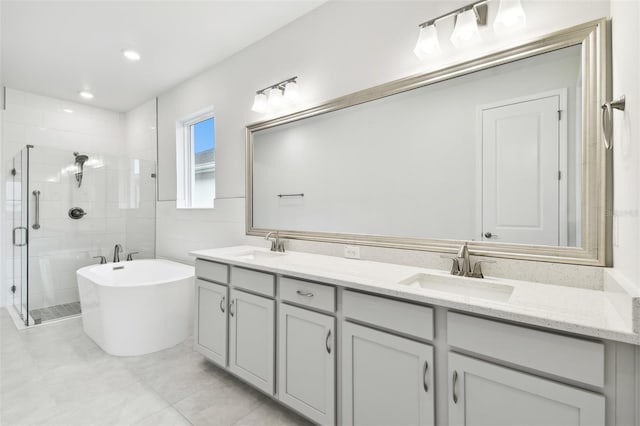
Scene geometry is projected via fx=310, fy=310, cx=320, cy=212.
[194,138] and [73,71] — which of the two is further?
[194,138]

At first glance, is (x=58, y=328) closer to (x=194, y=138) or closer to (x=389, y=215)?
(x=194, y=138)

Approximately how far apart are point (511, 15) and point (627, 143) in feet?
2.58

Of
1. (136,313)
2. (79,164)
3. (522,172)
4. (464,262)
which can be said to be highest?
(79,164)

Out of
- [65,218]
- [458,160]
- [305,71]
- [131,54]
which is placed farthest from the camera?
[65,218]

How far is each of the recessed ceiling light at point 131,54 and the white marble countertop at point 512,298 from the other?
2.39 m

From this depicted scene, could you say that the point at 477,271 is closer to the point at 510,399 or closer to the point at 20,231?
the point at 510,399

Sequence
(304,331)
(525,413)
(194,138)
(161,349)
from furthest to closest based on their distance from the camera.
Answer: (194,138) → (161,349) → (304,331) → (525,413)

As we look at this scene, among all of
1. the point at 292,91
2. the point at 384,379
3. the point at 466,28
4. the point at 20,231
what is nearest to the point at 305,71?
the point at 292,91

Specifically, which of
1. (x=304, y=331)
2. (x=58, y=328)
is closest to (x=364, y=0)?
(x=304, y=331)

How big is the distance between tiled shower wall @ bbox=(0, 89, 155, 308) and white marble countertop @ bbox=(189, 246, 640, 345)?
291 centimetres

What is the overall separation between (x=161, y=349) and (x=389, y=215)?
7.44 feet

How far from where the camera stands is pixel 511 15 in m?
1.41

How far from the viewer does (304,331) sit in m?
1.63

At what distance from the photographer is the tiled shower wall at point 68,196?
3441mm
